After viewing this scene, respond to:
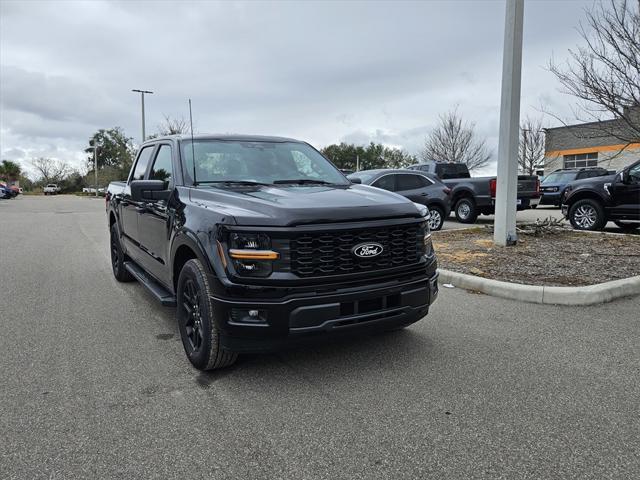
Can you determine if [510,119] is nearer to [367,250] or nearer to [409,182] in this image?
[409,182]

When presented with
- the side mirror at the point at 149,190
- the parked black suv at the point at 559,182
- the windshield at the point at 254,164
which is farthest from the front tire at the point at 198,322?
the parked black suv at the point at 559,182

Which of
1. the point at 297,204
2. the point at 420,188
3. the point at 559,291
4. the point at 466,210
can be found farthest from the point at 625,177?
the point at 297,204

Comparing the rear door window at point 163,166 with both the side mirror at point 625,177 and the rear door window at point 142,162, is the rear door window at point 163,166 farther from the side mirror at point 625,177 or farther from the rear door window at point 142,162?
the side mirror at point 625,177

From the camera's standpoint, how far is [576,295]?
539 centimetres

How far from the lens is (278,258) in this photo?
3.12m

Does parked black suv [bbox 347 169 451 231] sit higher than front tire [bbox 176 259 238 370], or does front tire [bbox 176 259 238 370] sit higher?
parked black suv [bbox 347 169 451 231]

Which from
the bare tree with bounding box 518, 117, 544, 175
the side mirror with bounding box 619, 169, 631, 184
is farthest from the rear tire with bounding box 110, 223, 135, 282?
the bare tree with bounding box 518, 117, 544, 175

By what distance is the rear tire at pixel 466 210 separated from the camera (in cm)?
1442

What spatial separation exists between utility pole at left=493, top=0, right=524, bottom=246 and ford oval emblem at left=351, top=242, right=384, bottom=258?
5.71 metres

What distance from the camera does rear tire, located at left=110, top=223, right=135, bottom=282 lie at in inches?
257

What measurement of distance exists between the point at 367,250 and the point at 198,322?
134 centimetres

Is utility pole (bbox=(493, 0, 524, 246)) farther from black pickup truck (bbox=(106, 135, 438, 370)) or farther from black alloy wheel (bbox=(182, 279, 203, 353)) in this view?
black alloy wheel (bbox=(182, 279, 203, 353))

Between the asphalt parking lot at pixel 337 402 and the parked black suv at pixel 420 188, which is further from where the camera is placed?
the parked black suv at pixel 420 188

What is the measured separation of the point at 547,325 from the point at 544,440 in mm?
2241
